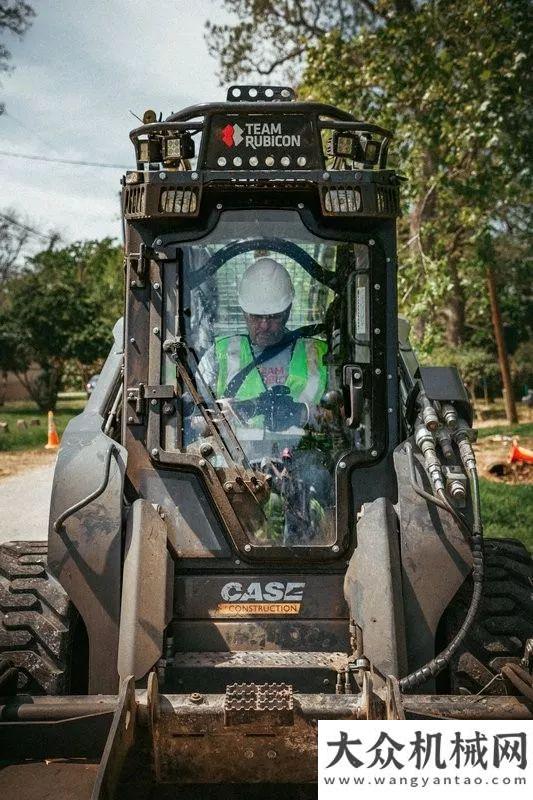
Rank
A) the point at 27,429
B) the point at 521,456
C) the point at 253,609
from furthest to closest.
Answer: the point at 27,429, the point at 521,456, the point at 253,609

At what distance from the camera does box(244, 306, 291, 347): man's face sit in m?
4.20

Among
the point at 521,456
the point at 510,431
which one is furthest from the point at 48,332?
the point at 521,456

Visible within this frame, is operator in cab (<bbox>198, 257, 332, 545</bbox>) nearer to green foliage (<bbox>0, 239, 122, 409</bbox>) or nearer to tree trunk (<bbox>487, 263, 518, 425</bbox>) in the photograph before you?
tree trunk (<bbox>487, 263, 518, 425</bbox>)

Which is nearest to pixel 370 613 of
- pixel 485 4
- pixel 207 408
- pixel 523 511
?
pixel 207 408

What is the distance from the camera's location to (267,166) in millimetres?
4086

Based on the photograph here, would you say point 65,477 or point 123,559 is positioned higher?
point 65,477

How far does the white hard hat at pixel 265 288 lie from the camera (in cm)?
419

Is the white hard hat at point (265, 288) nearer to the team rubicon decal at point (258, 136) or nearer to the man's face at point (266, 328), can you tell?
the man's face at point (266, 328)

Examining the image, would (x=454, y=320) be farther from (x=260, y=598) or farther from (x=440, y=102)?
(x=260, y=598)

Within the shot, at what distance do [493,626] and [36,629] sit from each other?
2021 millimetres

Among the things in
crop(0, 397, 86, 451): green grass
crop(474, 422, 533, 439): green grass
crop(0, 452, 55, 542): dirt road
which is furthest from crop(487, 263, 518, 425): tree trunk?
crop(0, 452, 55, 542): dirt road

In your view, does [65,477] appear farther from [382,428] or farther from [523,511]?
[523,511]

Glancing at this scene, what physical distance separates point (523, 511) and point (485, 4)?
673cm

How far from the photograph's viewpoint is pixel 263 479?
4016mm
